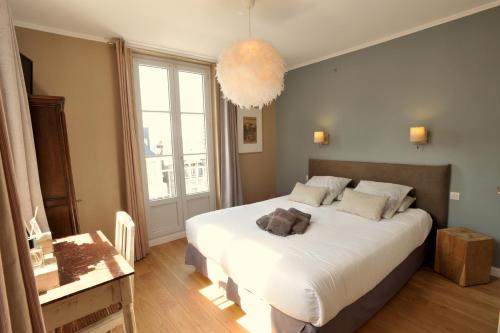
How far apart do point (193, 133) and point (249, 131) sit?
41.3 inches

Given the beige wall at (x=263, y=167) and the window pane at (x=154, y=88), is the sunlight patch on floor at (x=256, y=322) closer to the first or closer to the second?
the beige wall at (x=263, y=167)

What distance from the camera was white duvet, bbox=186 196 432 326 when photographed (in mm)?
1662

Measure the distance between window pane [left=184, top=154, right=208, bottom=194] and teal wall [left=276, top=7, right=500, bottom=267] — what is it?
190 centimetres

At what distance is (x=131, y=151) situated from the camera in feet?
10.6

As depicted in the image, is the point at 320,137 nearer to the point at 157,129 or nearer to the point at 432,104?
the point at 432,104

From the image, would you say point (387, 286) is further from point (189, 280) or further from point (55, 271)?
point (55, 271)

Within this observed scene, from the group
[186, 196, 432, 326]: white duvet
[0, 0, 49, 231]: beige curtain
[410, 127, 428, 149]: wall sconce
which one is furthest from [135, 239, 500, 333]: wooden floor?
[410, 127, 428, 149]: wall sconce

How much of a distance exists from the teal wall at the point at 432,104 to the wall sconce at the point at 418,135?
120mm

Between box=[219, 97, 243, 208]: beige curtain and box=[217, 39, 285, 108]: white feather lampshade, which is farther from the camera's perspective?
box=[219, 97, 243, 208]: beige curtain

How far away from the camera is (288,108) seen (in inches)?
181

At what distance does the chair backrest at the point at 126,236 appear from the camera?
1.65 metres

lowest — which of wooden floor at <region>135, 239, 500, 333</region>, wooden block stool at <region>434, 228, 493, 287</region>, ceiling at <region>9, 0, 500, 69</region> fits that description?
wooden floor at <region>135, 239, 500, 333</region>

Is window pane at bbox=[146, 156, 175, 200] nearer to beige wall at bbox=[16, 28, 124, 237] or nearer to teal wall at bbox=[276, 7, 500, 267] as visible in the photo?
beige wall at bbox=[16, 28, 124, 237]

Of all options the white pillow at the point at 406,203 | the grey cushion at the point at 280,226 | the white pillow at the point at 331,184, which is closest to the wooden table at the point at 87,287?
the grey cushion at the point at 280,226
